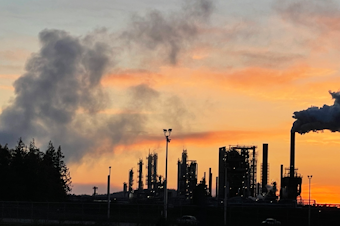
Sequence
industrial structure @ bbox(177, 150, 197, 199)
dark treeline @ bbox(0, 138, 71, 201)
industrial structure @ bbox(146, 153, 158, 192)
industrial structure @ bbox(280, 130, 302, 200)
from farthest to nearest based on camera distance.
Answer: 1. industrial structure @ bbox(146, 153, 158, 192)
2. industrial structure @ bbox(177, 150, 197, 199)
3. industrial structure @ bbox(280, 130, 302, 200)
4. dark treeline @ bbox(0, 138, 71, 201)

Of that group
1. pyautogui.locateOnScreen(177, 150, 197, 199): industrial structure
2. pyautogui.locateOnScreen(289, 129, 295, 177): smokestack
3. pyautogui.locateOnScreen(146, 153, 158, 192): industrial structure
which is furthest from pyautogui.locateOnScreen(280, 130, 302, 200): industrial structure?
pyautogui.locateOnScreen(146, 153, 158, 192): industrial structure

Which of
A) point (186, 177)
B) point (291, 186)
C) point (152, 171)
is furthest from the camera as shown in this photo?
point (152, 171)

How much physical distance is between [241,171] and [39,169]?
51112 mm

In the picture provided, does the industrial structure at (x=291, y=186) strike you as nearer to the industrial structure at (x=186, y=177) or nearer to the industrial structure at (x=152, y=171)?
the industrial structure at (x=186, y=177)

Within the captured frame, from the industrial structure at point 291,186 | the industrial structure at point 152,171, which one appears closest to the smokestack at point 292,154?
the industrial structure at point 291,186

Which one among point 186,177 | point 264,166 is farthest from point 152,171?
point 264,166

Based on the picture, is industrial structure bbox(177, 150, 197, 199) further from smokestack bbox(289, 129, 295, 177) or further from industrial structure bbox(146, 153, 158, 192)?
smokestack bbox(289, 129, 295, 177)

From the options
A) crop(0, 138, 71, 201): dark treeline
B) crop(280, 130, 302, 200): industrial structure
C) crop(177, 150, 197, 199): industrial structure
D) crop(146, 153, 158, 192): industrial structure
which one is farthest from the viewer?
crop(146, 153, 158, 192): industrial structure

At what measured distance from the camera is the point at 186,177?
158375mm

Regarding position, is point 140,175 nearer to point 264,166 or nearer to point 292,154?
point 264,166

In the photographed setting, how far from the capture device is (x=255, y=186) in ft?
472

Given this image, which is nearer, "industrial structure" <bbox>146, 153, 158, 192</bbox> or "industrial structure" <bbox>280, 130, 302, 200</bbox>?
"industrial structure" <bbox>280, 130, 302, 200</bbox>

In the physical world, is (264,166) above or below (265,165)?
below

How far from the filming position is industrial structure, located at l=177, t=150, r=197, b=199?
15688 centimetres
